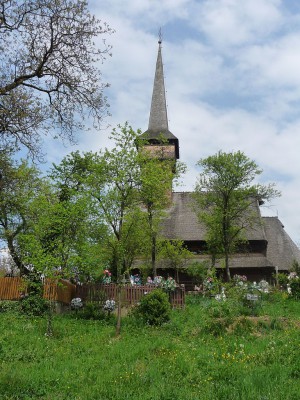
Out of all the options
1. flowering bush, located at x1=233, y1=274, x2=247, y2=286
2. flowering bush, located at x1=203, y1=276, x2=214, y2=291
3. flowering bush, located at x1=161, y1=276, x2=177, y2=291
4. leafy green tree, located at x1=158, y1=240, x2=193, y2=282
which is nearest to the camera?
flowering bush, located at x1=233, y1=274, x2=247, y2=286

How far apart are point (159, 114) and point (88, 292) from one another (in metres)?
24.7

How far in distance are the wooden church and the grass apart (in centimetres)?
1515

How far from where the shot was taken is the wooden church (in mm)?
33625

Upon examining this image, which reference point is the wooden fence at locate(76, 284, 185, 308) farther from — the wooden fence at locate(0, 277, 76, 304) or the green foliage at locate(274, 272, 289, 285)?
the green foliage at locate(274, 272, 289, 285)

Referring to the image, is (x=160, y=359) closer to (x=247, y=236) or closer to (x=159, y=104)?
(x=247, y=236)

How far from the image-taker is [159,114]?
1756 inches

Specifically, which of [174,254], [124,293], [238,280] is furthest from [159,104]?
[124,293]

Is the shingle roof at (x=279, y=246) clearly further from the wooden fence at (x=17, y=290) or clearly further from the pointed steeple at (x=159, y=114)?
the wooden fence at (x=17, y=290)

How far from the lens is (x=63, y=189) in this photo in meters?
26.0

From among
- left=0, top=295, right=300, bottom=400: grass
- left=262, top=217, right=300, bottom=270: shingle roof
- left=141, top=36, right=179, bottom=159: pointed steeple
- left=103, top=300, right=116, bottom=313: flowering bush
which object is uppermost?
left=141, top=36, right=179, bottom=159: pointed steeple

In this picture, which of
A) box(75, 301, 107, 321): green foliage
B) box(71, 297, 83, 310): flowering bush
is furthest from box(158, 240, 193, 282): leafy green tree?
box(75, 301, 107, 321): green foliage

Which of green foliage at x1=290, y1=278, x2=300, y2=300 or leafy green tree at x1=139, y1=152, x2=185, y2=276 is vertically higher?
leafy green tree at x1=139, y1=152, x2=185, y2=276

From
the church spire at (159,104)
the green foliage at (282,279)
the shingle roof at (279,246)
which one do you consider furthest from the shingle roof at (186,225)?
the church spire at (159,104)

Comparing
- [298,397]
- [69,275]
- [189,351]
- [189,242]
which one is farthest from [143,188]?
[189,242]
